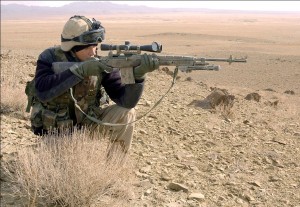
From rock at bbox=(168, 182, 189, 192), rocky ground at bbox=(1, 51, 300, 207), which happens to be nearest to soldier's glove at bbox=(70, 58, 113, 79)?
rocky ground at bbox=(1, 51, 300, 207)

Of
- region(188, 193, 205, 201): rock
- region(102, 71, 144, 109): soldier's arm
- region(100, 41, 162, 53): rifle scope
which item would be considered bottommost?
region(188, 193, 205, 201): rock

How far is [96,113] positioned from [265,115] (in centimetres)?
336

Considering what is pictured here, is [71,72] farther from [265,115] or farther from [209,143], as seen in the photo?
[265,115]

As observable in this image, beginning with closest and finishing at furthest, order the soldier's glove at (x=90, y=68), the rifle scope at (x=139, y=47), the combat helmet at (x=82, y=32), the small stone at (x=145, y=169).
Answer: the rifle scope at (x=139, y=47)
the soldier's glove at (x=90, y=68)
the combat helmet at (x=82, y=32)
the small stone at (x=145, y=169)

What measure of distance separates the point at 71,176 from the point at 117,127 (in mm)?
772

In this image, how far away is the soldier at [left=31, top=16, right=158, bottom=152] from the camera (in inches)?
125

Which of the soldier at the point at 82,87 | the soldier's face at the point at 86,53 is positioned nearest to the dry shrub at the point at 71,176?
the soldier at the point at 82,87

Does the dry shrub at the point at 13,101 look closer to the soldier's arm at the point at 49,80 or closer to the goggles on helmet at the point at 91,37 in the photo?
the soldier's arm at the point at 49,80

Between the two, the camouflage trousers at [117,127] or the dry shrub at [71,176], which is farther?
the camouflage trousers at [117,127]

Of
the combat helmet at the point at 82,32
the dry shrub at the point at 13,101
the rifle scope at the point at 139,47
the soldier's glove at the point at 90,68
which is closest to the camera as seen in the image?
the rifle scope at the point at 139,47

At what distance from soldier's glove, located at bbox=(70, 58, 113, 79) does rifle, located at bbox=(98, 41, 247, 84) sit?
0.04 m

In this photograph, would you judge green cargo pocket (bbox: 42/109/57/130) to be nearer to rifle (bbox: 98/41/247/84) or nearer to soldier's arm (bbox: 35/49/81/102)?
soldier's arm (bbox: 35/49/81/102)

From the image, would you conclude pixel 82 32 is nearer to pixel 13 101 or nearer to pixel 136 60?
pixel 136 60

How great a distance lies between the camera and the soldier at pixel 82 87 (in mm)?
3168
